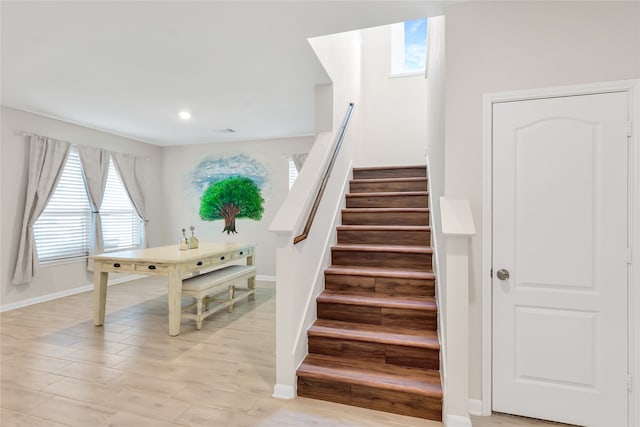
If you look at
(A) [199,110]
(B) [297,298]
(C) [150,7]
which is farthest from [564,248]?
(A) [199,110]

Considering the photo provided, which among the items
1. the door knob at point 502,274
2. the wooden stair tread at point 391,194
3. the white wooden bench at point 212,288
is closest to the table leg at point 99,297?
the white wooden bench at point 212,288

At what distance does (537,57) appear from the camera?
1.87 m

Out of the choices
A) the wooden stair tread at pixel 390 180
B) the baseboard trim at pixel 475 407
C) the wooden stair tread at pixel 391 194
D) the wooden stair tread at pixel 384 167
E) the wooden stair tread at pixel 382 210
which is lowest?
the baseboard trim at pixel 475 407

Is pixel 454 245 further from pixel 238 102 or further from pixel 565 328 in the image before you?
pixel 238 102

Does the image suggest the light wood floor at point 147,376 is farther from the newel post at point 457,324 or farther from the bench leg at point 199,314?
the newel post at point 457,324

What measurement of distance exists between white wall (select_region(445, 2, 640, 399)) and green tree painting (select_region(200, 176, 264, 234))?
4214mm

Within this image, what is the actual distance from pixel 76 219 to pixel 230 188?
7.74 feet

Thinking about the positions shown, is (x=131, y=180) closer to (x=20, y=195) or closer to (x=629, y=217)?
(x=20, y=195)

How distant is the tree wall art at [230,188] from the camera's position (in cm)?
577

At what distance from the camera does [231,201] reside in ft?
19.4

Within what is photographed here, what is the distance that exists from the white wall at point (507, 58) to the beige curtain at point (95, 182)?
5214 millimetres

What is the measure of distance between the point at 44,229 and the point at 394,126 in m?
5.20

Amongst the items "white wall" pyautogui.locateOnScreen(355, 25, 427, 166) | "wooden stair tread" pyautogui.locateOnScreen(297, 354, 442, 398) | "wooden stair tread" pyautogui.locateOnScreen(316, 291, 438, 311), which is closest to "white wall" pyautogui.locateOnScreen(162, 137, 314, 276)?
"white wall" pyautogui.locateOnScreen(355, 25, 427, 166)

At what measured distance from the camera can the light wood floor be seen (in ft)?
6.29
